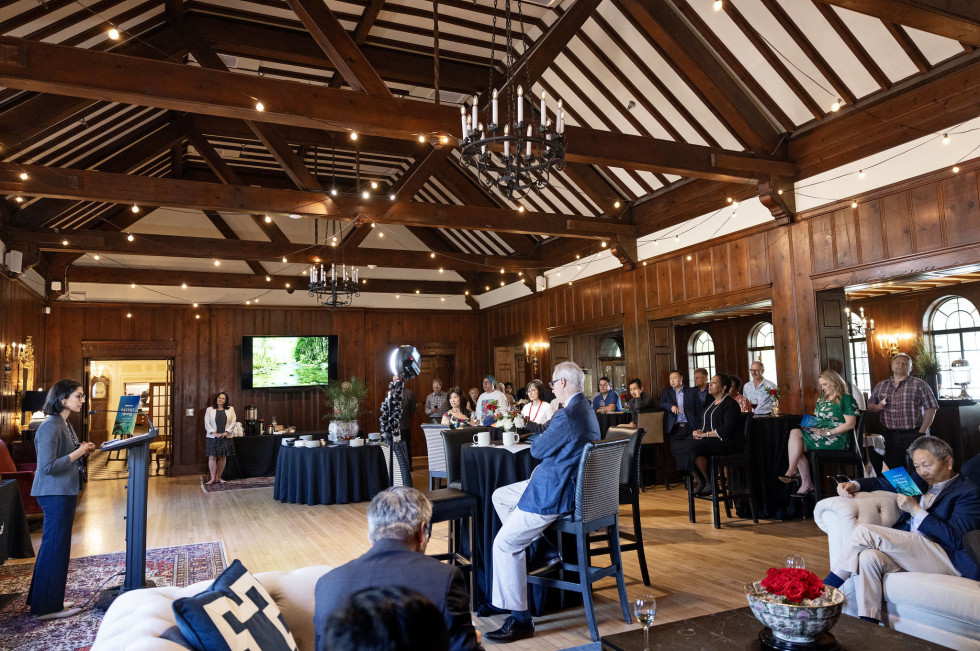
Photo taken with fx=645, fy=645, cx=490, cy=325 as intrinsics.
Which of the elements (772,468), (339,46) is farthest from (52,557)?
(772,468)

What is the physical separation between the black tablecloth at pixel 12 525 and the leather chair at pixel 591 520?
406cm

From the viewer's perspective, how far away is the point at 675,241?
9.09m

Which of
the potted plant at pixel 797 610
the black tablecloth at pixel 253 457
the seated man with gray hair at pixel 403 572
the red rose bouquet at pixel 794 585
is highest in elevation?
the seated man with gray hair at pixel 403 572

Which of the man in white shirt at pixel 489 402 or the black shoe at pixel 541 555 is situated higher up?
the man in white shirt at pixel 489 402

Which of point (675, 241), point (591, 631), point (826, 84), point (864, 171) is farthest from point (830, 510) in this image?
point (675, 241)

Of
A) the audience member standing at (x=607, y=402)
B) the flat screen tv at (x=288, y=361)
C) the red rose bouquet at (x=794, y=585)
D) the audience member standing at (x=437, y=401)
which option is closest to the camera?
the red rose bouquet at (x=794, y=585)

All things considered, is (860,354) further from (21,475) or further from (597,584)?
(21,475)

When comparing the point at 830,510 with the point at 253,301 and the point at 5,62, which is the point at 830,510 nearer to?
the point at 5,62

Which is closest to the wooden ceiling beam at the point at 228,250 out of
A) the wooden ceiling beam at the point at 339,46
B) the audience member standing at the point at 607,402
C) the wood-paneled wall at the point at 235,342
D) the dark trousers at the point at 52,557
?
the wood-paneled wall at the point at 235,342

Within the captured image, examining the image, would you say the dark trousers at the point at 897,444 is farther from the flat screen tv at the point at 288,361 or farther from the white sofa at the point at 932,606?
the flat screen tv at the point at 288,361

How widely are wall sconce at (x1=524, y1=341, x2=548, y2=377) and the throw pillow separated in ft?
34.7

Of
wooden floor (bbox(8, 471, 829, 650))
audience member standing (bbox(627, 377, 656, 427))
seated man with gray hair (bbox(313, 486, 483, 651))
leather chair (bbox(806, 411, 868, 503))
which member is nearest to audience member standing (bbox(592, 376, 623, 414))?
audience member standing (bbox(627, 377, 656, 427))

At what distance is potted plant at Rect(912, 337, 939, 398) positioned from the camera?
10047 mm

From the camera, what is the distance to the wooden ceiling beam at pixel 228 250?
9.34 meters
